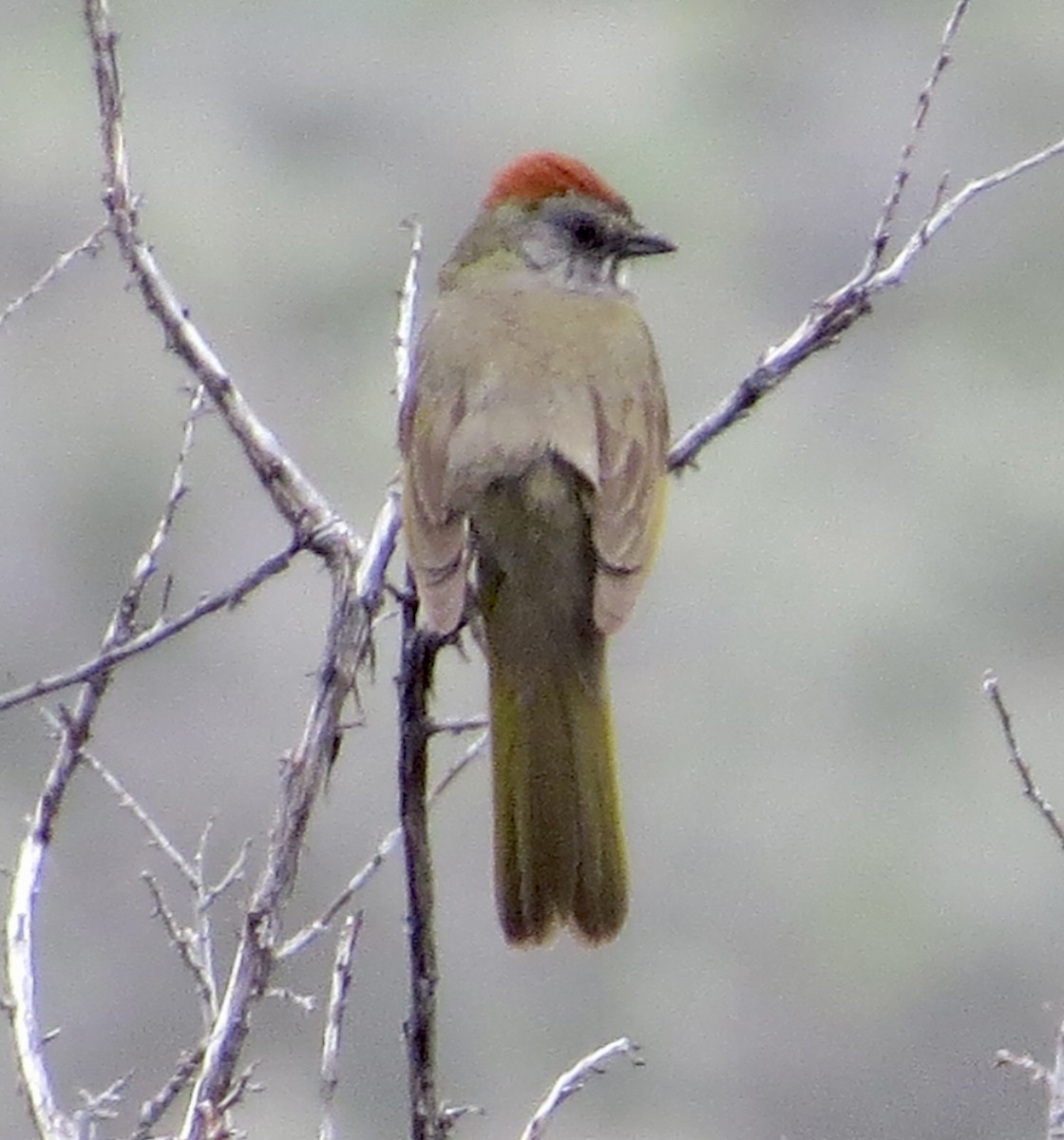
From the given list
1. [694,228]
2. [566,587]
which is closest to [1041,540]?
[694,228]

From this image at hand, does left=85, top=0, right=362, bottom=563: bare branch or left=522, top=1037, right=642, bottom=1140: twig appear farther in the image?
left=85, top=0, right=362, bottom=563: bare branch

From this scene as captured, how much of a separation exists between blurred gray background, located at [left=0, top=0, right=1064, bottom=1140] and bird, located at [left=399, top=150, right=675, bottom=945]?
149 inches

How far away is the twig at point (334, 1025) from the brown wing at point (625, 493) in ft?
3.02

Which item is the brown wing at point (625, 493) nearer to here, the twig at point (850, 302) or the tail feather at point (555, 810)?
the tail feather at point (555, 810)

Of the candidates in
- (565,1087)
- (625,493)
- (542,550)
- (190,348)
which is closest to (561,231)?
(625,493)

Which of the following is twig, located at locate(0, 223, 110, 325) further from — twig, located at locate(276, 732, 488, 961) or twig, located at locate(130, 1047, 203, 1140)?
twig, located at locate(130, 1047, 203, 1140)

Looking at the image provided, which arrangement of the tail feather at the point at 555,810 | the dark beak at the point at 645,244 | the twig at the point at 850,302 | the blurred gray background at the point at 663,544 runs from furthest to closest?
the blurred gray background at the point at 663,544 < the dark beak at the point at 645,244 < the tail feather at the point at 555,810 < the twig at the point at 850,302

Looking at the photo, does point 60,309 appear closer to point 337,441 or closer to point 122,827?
point 337,441

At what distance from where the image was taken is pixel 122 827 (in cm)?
1397

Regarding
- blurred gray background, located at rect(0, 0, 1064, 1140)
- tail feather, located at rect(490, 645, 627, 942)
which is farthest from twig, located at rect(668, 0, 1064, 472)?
blurred gray background, located at rect(0, 0, 1064, 1140)

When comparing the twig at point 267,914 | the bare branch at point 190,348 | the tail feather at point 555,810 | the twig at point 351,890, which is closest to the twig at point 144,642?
the bare branch at point 190,348

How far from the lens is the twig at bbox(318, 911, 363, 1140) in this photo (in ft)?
14.4

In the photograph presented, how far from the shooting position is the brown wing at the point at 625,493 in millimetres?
5301

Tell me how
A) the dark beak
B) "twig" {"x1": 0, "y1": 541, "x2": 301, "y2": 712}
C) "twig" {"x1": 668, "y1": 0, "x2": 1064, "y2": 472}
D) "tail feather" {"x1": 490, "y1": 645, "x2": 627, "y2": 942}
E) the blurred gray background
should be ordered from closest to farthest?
"twig" {"x1": 0, "y1": 541, "x2": 301, "y2": 712} → "twig" {"x1": 668, "y1": 0, "x2": 1064, "y2": 472} → "tail feather" {"x1": 490, "y1": 645, "x2": 627, "y2": 942} → the dark beak → the blurred gray background
